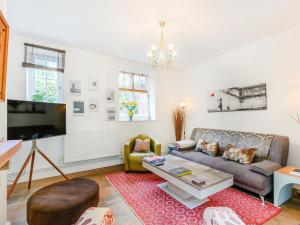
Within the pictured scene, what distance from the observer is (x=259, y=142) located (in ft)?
9.44

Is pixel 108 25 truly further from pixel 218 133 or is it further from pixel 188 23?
pixel 218 133

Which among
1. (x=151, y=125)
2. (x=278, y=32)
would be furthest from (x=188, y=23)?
(x=151, y=125)

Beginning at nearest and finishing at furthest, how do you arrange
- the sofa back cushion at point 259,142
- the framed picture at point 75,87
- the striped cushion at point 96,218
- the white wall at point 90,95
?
the striped cushion at point 96,218, the sofa back cushion at point 259,142, the white wall at point 90,95, the framed picture at point 75,87

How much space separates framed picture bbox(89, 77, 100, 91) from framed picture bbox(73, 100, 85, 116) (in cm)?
39

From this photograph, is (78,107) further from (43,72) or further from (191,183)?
(191,183)

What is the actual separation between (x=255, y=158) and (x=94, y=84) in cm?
358

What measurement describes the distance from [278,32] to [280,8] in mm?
828

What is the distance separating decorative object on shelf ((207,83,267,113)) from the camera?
10.2 ft

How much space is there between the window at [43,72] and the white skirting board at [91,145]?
2.93ft

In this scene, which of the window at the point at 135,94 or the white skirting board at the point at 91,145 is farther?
the window at the point at 135,94

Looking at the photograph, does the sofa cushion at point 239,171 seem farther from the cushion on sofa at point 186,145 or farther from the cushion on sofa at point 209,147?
the cushion on sofa at point 186,145

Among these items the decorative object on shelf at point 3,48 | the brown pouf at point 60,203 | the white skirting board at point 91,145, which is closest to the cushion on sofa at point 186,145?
the white skirting board at point 91,145

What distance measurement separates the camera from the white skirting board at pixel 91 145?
327cm

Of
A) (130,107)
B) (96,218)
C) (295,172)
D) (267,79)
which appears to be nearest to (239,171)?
(295,172)
